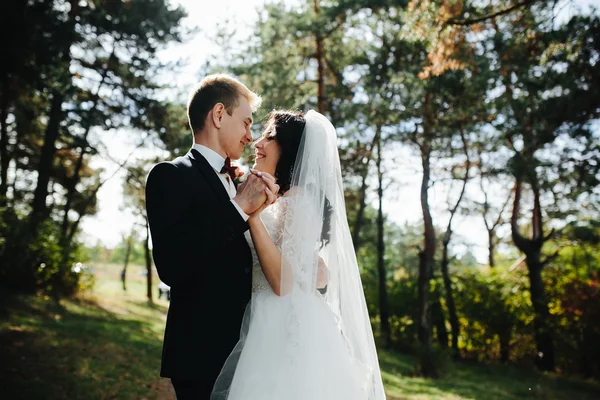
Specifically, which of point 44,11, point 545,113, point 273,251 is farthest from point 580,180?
point 44,11

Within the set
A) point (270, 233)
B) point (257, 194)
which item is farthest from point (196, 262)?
point (270, 233)

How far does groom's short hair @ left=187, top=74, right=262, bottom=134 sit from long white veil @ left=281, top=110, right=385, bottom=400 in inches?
22.4

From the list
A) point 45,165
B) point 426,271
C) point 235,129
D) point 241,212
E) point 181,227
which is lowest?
point 181,227

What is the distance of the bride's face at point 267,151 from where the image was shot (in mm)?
2971

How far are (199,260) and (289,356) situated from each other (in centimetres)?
75

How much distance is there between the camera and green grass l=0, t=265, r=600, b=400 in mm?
6359

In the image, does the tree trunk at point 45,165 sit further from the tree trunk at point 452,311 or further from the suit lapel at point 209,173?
the tree trunk at point 452,311

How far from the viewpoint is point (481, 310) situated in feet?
45.8

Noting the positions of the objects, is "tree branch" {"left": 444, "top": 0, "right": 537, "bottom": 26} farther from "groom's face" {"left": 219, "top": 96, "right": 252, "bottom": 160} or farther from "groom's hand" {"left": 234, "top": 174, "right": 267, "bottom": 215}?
"groom's hand" {"left": 234, "top": 174, "right": 267, "bottom": 215}

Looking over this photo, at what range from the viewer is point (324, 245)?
292 centimetres

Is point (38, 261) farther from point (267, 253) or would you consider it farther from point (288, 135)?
point (267, 253)

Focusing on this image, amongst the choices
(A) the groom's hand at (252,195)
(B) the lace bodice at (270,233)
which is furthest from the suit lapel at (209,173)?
(B) the lace bodice at (270,233)

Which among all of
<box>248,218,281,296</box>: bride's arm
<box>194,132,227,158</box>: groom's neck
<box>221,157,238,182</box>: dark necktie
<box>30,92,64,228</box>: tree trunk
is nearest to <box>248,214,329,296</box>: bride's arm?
<box>248,218,281,296</box>: bride's arm

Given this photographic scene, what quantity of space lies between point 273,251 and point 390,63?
12.1m
